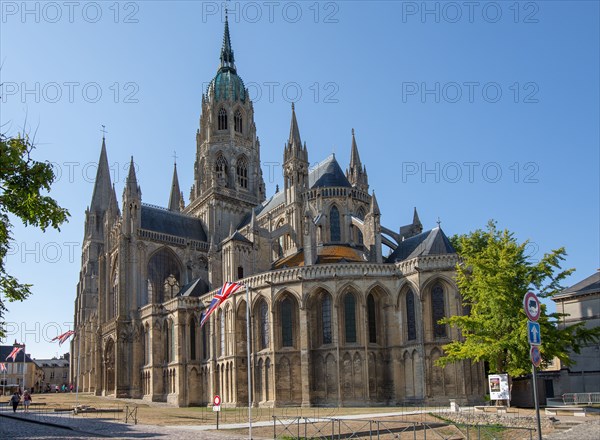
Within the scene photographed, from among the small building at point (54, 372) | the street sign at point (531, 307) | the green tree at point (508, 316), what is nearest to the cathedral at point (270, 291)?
the green tree at point (508, 316)

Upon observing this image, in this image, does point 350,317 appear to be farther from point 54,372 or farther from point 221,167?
point 54,372

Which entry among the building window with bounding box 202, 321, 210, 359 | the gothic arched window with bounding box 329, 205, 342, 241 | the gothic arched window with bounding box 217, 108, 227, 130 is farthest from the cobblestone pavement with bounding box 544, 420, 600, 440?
the gothic arched window with bounding box 217, 108, 227, 130

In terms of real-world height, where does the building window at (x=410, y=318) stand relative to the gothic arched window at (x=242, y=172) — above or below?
below

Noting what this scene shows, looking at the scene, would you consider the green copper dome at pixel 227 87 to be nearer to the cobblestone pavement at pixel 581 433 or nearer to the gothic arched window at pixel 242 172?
the gothic arched window at pixel 242 172

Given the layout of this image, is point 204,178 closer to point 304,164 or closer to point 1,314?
point 304,164

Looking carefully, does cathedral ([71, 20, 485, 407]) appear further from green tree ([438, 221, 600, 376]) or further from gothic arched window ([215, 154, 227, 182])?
green tree ([438, 221, 600, 376])

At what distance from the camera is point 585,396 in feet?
121

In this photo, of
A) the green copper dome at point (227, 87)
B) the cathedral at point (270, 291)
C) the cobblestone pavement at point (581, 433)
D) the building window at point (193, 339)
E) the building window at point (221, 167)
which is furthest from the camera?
the green copper dome at point (227, 87)

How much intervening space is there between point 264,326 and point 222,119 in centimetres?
4272

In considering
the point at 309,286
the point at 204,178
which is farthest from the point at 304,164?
the point at 204,178

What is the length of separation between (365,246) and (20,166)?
44936mm

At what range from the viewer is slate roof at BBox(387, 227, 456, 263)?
49.3 meters

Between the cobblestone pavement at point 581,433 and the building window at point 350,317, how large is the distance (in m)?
24.3

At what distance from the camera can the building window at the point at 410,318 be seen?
4859 centimetres
